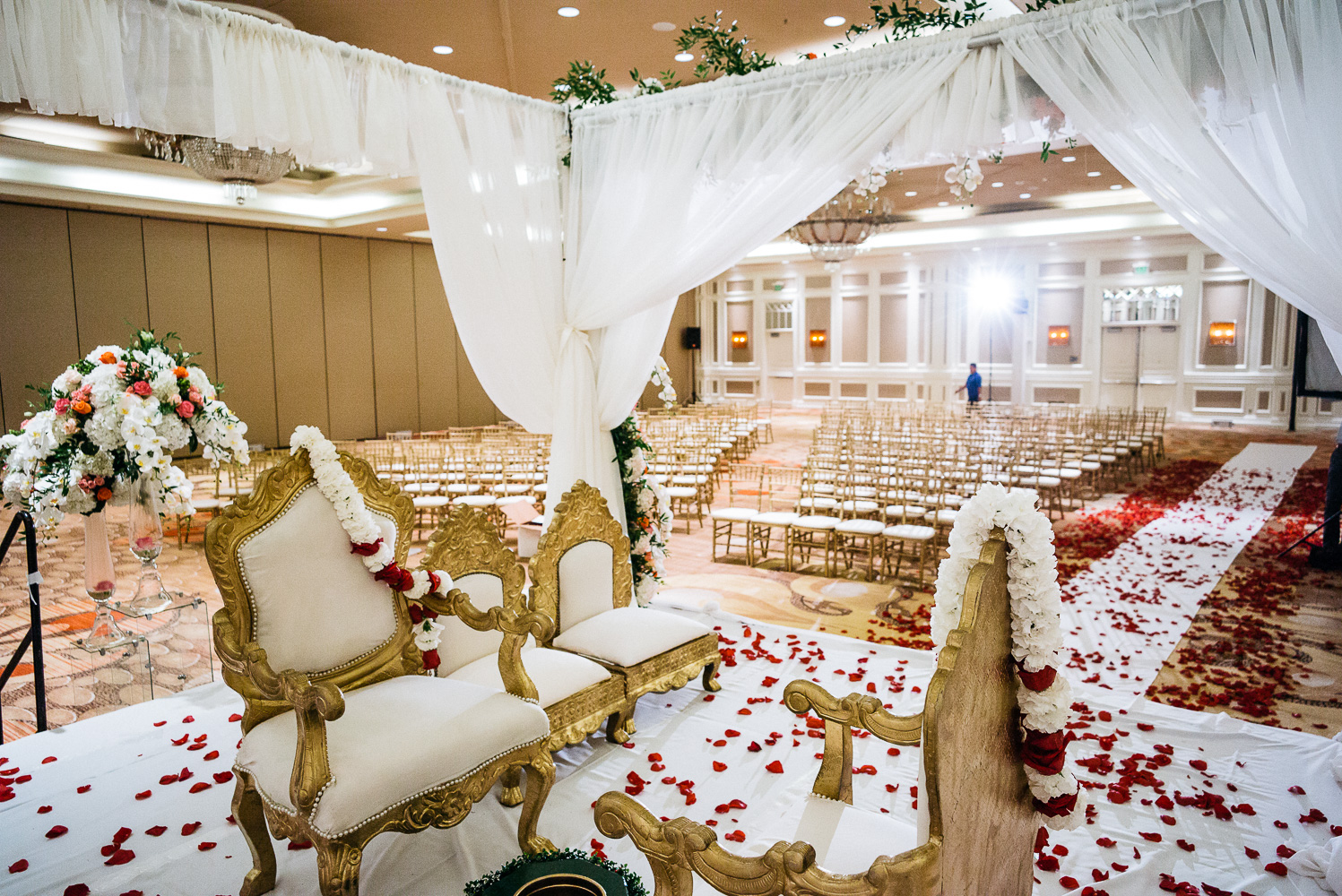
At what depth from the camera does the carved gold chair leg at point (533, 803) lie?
2643 mm

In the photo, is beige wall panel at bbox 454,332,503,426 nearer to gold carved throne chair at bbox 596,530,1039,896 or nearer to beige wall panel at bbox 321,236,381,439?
beige wall panel at bbox 321,236,381,439

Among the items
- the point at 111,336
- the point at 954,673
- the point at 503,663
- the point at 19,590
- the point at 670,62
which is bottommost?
the point at 19,590

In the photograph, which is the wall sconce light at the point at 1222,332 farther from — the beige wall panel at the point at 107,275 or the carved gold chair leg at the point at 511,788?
the beige wall panel at the point at 107,275

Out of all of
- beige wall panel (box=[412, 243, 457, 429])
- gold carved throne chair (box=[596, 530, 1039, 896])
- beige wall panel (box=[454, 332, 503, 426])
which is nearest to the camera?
gold carved throne chair (box=[596, 530, 1039, 896])

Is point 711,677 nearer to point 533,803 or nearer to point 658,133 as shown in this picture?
point 533,803

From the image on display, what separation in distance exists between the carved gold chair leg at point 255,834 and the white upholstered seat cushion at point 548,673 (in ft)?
2.40

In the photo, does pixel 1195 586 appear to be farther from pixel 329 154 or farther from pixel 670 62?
pixel 329 154

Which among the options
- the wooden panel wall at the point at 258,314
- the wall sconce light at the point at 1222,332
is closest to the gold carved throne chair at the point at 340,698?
the wooden panel wall at the point at 258,314

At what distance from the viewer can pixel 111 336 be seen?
12148 millimetres

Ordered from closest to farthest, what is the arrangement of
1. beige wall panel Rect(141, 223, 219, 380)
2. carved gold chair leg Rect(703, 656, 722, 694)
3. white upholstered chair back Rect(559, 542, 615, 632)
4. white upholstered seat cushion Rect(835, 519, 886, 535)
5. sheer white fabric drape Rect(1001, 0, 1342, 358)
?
sheer white fabric drape Rect(1001, 0, 1342, 358) < white upholstered chair back Rect(559, 542, 615, 632) < carved gold chair leg Rect(703, 656, 722, 694) < white upholstered seat cushion Rect(835, 519, 886, 535) < beige wall panel Rect(141, 223, 219, 380)

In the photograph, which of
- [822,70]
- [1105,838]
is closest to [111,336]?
[822,70]

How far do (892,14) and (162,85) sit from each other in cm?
290

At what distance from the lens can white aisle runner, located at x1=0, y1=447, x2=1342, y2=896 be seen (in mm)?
2553

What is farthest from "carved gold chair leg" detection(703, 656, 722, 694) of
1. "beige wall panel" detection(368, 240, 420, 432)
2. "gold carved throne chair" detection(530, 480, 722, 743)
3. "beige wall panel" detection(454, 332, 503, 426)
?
"beige wall panel" detection(454, 332, 503, 426)
